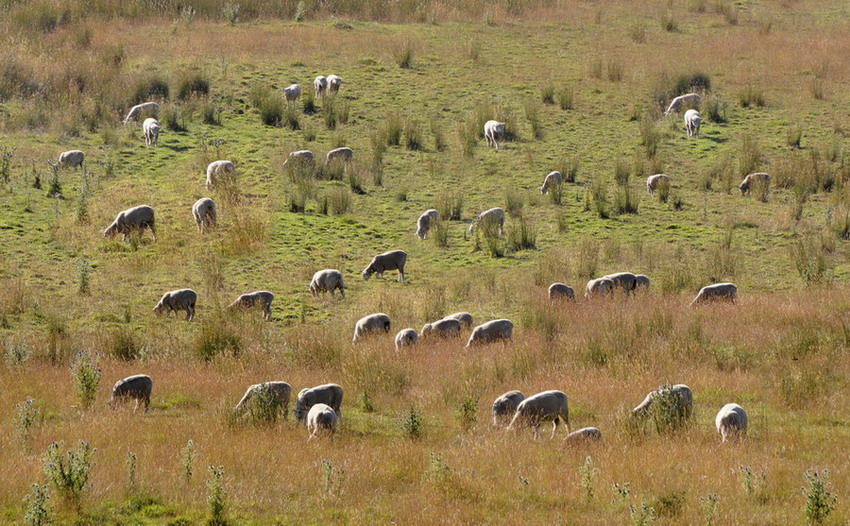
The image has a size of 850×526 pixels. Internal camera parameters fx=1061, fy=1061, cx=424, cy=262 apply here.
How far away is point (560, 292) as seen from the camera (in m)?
16.9

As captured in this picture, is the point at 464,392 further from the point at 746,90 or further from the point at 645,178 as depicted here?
the point at 746,90

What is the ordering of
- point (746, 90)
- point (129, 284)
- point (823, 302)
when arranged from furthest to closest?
point (746, 90) < point (129, 284) < point (823, 302)

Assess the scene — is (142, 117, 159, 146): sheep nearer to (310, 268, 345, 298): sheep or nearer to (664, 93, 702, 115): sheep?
(310, 268, 345, 298): sheep

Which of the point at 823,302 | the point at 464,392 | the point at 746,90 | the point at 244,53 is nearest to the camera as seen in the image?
the point at 464,392

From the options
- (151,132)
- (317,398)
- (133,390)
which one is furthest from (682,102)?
(133,390)

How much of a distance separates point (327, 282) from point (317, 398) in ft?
20.9

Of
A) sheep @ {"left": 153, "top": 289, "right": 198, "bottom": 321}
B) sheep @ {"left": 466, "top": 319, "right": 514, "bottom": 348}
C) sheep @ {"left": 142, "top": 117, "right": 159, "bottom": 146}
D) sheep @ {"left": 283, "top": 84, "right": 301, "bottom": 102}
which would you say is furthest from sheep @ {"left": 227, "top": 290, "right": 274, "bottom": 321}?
sheep @ {"left": 283, "top": 84, "right": 301, "bottom": 102}

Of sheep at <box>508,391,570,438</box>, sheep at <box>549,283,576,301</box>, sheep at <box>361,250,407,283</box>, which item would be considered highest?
sheep at <box>508,391,570,438</box>

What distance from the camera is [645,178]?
2380cm

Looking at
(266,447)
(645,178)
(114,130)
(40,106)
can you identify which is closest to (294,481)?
(266,447)

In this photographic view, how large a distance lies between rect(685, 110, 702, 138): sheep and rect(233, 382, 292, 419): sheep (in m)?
16.7

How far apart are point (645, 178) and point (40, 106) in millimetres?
15416

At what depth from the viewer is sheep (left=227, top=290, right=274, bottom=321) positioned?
1681 centimetres

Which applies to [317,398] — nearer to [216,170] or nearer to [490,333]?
[490,333]
